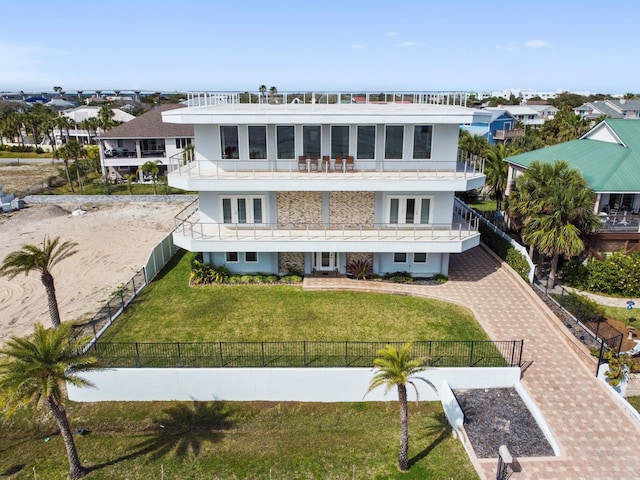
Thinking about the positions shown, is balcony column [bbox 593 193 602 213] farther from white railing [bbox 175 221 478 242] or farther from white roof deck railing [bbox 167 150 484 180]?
white railing [bbox 175 221 478 242]

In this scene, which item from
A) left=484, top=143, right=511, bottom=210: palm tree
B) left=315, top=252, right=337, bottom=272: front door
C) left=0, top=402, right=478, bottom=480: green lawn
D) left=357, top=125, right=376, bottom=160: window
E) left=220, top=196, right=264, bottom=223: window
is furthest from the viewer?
left=484, top=143, right=511, bottom=210: palm tree

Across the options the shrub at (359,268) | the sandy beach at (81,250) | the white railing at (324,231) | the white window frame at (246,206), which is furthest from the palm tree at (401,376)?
the sandy beach at (81,250)

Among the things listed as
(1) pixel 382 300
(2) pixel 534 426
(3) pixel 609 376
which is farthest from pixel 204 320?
(3) pixel 609 376

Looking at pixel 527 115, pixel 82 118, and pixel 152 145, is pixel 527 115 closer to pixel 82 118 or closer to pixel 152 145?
pixel 152 145

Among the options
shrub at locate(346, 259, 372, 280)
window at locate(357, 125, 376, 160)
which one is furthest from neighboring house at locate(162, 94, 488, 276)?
shrub at locate(346, 259, 372, 280)

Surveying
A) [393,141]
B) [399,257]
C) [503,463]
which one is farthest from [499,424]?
[393,141]

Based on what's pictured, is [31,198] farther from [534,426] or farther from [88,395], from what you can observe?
[534,426]
